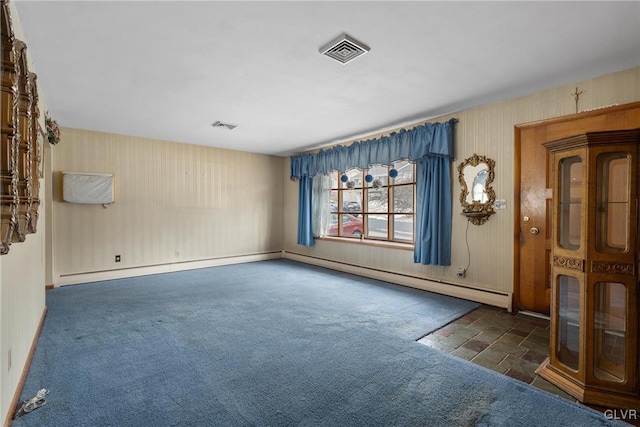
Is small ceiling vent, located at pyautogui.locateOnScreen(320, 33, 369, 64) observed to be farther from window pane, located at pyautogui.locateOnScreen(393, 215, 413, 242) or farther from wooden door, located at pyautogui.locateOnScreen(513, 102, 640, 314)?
window pane, located at pyautogui.locateOnScreen(393, 215, 413, 242)

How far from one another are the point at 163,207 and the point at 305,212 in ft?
8.90

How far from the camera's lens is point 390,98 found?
357 cm

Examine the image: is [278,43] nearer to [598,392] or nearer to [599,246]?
[599,246]

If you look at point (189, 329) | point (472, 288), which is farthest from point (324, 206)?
point (189, 329)

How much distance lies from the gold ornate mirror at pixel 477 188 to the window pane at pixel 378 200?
1.45 metres

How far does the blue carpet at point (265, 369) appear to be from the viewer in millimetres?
1775

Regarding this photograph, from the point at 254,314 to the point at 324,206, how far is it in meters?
3.25

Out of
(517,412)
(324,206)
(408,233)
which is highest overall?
(324,206)

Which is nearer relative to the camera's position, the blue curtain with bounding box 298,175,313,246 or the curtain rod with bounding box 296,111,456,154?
the curtain rod with bounding box 296,111,456,154

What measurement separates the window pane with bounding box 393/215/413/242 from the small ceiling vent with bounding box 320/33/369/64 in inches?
118

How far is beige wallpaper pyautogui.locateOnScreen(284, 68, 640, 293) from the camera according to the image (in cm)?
296

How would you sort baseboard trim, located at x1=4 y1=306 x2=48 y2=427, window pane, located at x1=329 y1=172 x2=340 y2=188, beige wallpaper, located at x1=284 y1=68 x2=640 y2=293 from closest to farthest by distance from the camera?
1. baseboard trim, located at x1=4 y1=306 x2=48 y2=427
2. beige wallpaper, located at x1=284 y1=68 x2=640 y2=293
3. window pane, located at x1=329 y1=172 x2=340 y2=188

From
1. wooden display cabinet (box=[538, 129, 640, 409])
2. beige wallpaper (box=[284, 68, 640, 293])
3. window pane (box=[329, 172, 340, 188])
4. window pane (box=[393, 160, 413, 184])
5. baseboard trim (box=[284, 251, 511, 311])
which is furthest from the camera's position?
window pane (box=[329, 172, 340, 188])

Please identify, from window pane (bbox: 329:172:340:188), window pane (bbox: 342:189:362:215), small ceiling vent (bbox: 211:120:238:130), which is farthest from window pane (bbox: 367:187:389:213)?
small ceiling vent (bbox: 211:120:238:130)
